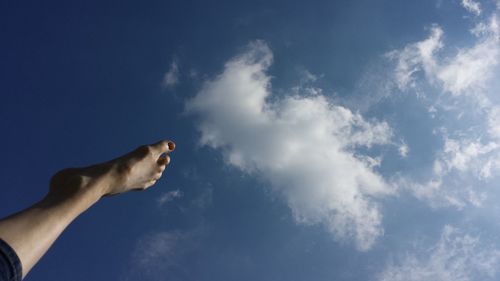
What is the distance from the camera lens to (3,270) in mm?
1991

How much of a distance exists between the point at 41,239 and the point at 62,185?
87cm

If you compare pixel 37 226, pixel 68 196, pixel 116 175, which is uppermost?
pixel 116 175

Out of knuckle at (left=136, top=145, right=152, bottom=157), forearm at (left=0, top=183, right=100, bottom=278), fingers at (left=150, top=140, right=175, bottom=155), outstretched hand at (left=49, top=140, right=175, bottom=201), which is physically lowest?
forearm at (left=0, top=183, right=100, bottom=278)

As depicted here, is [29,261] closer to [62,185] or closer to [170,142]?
[62,185]

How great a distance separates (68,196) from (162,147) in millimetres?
2215

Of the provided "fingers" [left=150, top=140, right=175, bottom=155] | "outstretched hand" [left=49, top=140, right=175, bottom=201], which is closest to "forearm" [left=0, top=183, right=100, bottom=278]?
"outstretched hand" [left=49, top=140, right=175, bottom=201]

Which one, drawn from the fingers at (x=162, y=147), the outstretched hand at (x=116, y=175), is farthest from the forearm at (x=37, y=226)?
the fingers at (x=162, y=147)

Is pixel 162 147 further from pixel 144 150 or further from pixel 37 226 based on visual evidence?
pixel 37 226

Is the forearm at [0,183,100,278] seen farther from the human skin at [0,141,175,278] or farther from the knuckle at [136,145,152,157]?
the knuckle at [136,145,152,157]

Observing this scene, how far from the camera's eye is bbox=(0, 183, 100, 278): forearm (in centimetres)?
223

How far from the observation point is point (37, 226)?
2.43 m

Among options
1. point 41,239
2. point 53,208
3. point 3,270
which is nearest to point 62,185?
point 53,208

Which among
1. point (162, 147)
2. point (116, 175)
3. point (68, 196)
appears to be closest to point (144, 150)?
point (162, 147)

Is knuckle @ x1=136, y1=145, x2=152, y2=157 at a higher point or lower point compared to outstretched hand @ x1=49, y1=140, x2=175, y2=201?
higher
